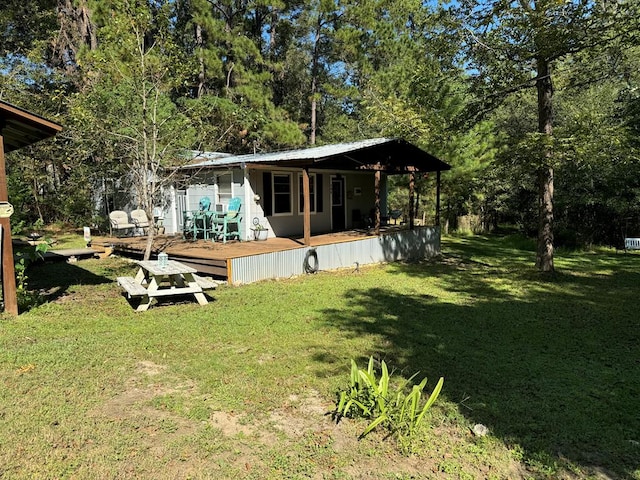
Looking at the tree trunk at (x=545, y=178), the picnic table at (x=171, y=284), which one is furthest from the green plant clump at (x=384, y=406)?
the tree trunk at (x=545, y=178)

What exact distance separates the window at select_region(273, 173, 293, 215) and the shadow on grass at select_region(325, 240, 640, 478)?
4.86 m

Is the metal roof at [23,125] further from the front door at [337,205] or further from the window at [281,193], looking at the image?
the front door at [337,205]

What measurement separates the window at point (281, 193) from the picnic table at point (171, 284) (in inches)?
211

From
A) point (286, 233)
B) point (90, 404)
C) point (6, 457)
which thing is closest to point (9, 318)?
point (90, 404)

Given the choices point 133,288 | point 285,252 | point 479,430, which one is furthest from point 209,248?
point 479,430

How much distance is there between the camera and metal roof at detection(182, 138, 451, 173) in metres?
9.66

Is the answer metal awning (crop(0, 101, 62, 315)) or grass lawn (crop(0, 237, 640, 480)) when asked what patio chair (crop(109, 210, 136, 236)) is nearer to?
grass lawn (crop(0, 237, 640, 480))

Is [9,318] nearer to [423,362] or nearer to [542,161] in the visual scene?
[423,362]

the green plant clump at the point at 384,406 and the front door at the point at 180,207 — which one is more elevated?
the front door at the point at 180,207

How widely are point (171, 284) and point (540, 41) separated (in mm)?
7616

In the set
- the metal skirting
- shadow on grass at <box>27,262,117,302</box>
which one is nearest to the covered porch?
the metal skirting

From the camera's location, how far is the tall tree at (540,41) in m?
7.57

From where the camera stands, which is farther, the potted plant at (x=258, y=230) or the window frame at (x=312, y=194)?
the window frame at (x=312, y=194)

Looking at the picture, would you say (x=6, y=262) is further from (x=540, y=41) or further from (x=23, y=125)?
(x=540, y=41)
